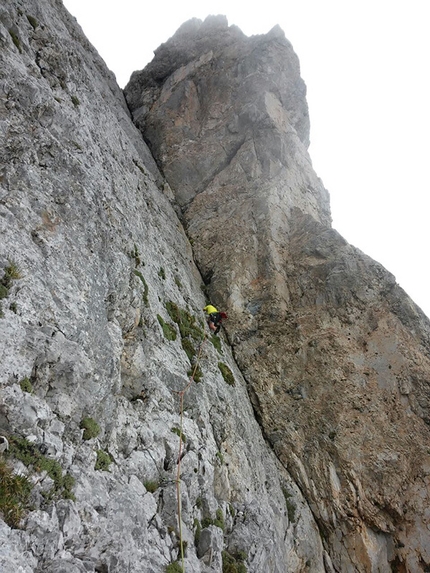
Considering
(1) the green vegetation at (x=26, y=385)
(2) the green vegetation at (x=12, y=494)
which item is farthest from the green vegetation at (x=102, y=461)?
(1) the green vegetation at (x=26, y=385)

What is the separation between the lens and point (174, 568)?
31.8ft

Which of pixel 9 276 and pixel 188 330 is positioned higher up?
pixel 188 330

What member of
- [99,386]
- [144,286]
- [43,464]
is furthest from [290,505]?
[43,464]

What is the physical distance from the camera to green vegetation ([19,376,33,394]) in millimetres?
9297

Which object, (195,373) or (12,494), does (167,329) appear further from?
(12,494)

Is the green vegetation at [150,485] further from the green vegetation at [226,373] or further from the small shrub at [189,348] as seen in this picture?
the green vegetation at [226,373]

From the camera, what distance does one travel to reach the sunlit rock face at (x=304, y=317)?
18.9 meters

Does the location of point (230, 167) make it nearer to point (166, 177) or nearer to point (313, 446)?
point (166, 177)

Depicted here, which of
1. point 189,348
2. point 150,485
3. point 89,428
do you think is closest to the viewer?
point 89,428

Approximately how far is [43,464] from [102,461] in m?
2.11

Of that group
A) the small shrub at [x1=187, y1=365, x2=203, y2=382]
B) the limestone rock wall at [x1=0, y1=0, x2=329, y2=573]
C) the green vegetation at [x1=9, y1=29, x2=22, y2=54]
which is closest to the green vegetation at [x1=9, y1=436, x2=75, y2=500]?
the limestone rock wall at [x1=0, y1=0, x2=329, y2=573]

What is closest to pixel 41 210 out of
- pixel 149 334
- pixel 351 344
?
pixel 149 334

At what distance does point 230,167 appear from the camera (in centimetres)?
3688

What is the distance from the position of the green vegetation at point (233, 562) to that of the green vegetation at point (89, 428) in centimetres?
637
